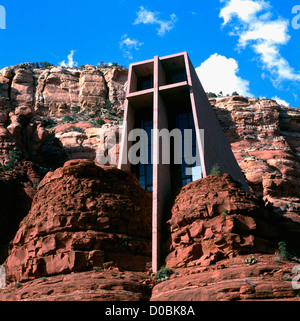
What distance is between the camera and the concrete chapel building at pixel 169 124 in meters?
25.8

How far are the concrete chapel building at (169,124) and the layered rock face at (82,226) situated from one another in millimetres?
2496

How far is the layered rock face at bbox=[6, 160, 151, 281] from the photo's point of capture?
18.9 metres

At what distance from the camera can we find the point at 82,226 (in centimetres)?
1975

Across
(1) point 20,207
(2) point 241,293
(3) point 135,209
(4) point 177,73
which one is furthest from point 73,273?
(4) point 177,73

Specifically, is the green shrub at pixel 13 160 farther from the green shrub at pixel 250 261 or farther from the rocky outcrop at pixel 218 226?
the green shrub at pixel 250 261

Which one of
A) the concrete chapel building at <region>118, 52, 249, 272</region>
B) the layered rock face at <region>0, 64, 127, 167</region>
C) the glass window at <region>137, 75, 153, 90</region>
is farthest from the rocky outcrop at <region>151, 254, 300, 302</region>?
the layered rock face at <region>0, 64, 127, 167</region>

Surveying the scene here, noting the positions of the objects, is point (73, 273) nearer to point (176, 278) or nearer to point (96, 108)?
point (176, 278)

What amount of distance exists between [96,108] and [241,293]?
46579mm

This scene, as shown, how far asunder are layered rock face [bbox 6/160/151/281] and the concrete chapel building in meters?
2.50

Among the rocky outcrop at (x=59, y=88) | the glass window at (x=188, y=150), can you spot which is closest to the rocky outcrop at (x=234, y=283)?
the glass window at (x=188, y=150)

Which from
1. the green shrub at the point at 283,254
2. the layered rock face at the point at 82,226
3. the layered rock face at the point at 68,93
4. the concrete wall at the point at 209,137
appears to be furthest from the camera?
the layered rock face at the point at 68,93

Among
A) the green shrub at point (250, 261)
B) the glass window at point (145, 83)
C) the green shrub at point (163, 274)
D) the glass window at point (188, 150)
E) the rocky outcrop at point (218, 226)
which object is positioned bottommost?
the green shrub at point (163, 274)
